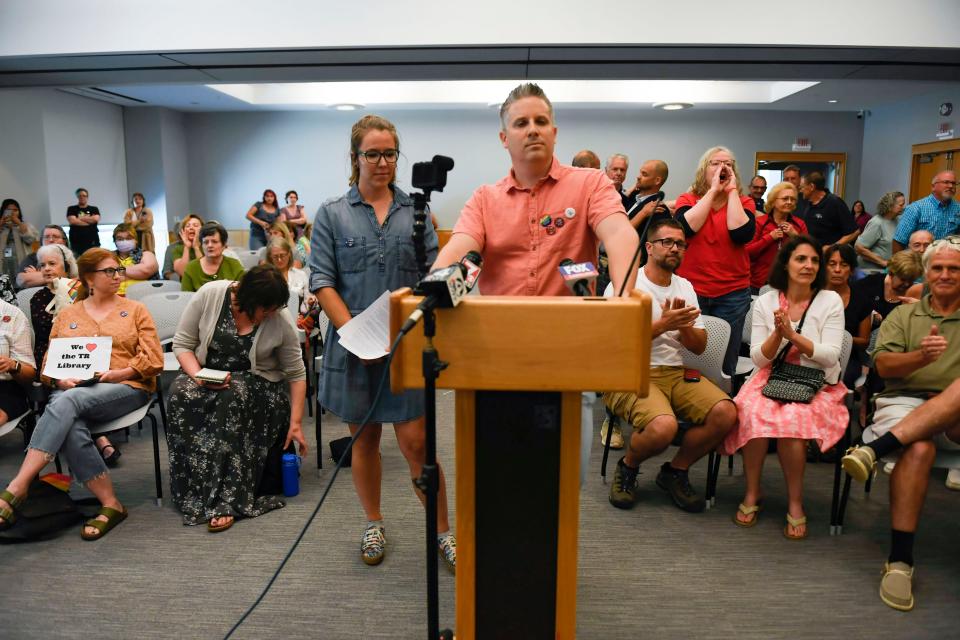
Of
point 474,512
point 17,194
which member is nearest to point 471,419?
point 474,512

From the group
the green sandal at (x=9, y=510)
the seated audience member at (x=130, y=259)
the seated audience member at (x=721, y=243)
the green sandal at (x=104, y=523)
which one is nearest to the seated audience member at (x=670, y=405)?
the seated audience member at (x=721, y=243)

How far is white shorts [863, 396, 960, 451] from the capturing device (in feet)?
8.11

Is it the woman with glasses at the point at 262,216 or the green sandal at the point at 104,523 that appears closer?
the green sandal at the point at 104,523

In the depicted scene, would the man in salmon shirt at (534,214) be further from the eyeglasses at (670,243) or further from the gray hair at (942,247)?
the gray hair at (942,247)

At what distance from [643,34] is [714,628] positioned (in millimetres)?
4378

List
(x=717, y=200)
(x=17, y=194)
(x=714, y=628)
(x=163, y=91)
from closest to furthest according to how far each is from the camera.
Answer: (x=714, y=628) < (x=717, y=200) < (x=17, y=194) < (x=163, y=91)

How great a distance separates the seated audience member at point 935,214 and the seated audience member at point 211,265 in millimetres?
5128

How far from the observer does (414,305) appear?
119 cm

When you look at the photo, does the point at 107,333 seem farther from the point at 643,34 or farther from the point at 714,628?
the point at 643,34

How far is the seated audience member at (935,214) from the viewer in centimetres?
523

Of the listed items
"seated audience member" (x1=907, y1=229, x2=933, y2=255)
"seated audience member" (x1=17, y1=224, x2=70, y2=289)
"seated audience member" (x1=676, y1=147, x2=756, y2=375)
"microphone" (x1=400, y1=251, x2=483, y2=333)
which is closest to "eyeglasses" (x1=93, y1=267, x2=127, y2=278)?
"seated audience member" (x1=17, y1=224, x2=70, y2=289)

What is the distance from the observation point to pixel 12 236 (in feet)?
24.4

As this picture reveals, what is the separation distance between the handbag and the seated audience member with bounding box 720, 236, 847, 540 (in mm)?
22

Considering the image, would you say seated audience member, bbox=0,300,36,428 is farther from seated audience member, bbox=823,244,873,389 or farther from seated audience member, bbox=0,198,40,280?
seated audience member, bbox=0,198,40,280
